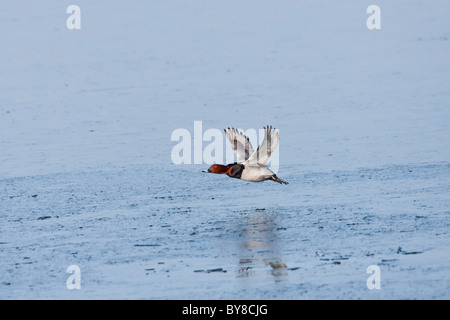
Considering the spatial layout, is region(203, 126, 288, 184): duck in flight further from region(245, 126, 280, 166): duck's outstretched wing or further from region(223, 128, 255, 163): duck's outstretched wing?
region(223, 128, 255, 163): duck's outstretched wing

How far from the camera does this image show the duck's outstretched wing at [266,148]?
10875 mm

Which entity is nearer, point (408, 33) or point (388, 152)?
point (388, 152)

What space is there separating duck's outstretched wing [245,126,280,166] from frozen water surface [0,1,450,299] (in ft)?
1.71

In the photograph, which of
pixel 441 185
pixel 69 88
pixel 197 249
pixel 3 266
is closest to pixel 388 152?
pixel 441 185

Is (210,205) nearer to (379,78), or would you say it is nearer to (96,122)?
(96,122)

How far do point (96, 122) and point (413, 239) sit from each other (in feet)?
25.7

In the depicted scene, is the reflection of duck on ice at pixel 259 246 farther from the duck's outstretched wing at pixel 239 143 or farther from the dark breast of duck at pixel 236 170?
the duck's outstretched wing at pixel 239 143

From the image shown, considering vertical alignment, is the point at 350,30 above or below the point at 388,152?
above

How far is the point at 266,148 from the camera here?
35.9ft

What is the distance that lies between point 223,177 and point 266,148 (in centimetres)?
179

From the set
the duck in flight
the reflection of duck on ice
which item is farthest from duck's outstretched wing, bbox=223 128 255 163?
the reflection of duck on ice

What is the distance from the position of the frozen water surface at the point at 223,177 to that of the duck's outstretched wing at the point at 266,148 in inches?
20.5
